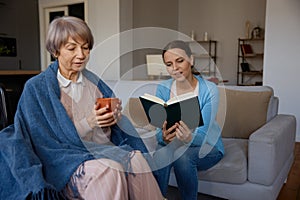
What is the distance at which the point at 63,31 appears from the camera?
4.17 feet

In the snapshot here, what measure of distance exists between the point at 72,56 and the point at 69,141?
1.20 feet

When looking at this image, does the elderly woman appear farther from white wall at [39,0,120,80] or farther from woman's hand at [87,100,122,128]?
white wall at [39,0,120,80]

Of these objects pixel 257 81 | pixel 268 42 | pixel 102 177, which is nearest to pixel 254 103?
pixel 102 177

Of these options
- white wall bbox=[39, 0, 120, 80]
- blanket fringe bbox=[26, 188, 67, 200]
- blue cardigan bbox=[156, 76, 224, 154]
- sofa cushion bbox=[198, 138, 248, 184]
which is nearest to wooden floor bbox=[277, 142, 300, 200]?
sofa cushion bbox=[198, 138, 248, 184]

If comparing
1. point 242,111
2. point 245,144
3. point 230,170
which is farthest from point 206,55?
point 230,170

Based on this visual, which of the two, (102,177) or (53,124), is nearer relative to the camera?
(102,177)

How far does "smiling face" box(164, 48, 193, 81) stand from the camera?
1597mm

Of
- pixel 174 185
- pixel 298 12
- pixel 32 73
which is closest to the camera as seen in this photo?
pixel 174 185

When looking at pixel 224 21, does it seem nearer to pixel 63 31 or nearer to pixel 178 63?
pixel 178 63

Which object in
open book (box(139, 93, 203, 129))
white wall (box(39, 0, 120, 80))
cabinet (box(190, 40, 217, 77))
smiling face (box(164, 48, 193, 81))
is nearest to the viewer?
open book (box(139, 93, 203, 129))

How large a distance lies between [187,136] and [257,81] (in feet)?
17.8

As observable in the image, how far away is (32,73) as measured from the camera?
15.1ft

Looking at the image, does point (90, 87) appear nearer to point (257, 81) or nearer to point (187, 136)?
point (187, 136)

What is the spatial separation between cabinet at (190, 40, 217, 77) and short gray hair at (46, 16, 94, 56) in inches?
214
